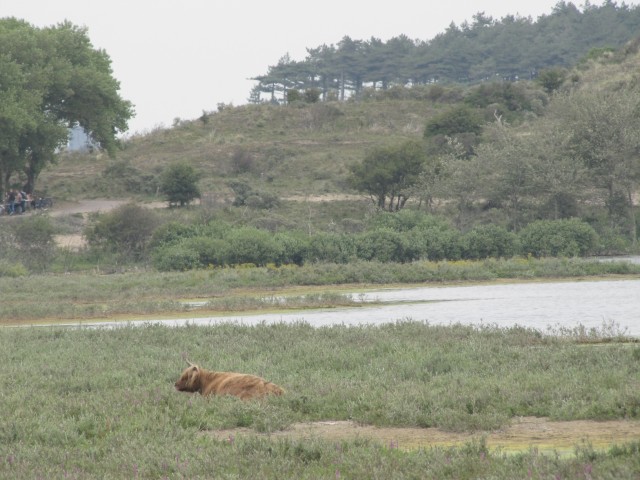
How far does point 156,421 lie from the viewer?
35.0 feet

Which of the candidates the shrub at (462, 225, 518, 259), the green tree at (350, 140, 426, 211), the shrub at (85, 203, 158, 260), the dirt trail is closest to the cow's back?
the dirt trail

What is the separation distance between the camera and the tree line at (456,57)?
407 ft

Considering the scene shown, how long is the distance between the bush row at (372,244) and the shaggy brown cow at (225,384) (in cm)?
2984

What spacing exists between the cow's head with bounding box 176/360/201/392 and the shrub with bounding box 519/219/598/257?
33734 mm

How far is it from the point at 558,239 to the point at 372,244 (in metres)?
→ 8.51

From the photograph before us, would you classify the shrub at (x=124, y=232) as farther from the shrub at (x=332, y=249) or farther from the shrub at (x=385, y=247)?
the shrub at (x=385, y=247)

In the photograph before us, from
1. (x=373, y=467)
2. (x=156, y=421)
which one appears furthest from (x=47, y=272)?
(x=373, y=467)

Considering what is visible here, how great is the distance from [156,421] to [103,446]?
1.08 meters

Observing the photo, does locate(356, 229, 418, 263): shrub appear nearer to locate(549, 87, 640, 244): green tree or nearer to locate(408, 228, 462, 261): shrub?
locate(408, 228, 462, 261): shrub

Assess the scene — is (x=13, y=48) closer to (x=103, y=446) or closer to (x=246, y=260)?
(x=246, y=260)

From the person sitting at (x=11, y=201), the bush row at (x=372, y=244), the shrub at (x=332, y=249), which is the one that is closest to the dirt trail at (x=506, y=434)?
the shrub at (x=332, y=249)

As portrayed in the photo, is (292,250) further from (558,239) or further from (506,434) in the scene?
(506,434)

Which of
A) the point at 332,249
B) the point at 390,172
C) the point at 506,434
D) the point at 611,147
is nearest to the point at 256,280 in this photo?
the point at 332,249

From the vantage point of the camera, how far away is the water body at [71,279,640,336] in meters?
22.8
